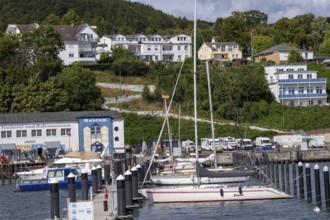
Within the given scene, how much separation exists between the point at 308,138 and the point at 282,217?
51.0 m

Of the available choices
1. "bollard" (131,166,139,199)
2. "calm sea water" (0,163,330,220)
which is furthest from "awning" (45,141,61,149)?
"bollard" (131,166,139,199)

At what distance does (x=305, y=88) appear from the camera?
116438 mm

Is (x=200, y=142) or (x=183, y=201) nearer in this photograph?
(x=183, y=201)

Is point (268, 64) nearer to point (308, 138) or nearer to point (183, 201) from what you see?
point (308, 138)

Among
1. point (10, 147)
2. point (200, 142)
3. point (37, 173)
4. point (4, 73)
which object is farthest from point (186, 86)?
point (37, 173)

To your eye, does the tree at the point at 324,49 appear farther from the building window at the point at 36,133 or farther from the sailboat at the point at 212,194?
the sailboat at the point at 212,194

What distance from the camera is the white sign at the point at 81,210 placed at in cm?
3331

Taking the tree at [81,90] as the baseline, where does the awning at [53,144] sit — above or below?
below

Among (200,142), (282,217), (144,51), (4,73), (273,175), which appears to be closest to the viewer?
(282,217)

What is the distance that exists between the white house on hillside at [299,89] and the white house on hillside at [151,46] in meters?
32.4

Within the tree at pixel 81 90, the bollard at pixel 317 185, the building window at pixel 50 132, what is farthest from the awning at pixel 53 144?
the bollard at pixel 317 185

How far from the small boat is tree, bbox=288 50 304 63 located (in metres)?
87.7

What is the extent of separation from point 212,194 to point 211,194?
0.18 ft

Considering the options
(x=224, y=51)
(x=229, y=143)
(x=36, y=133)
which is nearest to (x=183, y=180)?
(x=36, y=133)
